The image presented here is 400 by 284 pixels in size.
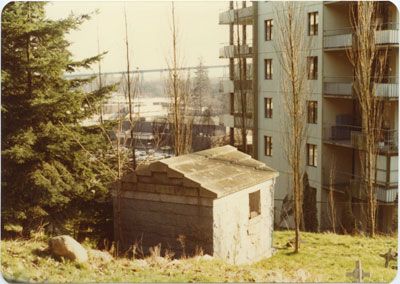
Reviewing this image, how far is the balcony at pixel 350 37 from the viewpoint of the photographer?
711 inches

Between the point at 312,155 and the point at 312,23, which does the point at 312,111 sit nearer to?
the point at 312,155

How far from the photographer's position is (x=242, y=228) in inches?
488

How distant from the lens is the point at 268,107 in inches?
958

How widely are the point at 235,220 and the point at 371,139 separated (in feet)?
23.6

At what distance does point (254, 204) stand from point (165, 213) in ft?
9.12

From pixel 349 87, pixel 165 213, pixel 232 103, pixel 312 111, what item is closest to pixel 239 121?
pixel 232 103

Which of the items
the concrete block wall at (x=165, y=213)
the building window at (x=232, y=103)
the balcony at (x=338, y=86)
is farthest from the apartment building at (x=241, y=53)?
the concrete block wall at (x=165, y=213)

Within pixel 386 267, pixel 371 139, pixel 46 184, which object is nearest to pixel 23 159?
pixel 46 184

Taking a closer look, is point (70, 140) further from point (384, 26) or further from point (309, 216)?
point (384, 26)

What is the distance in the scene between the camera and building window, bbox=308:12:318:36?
21748mm

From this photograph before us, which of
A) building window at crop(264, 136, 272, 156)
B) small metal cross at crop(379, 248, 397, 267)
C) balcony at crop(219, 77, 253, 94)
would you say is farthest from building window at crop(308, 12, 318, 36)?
small metal cross at crop(379, 248, 397, 267)

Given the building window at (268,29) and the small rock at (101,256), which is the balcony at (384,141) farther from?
the small rock at (101,256)

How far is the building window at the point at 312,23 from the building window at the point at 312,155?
4.89m

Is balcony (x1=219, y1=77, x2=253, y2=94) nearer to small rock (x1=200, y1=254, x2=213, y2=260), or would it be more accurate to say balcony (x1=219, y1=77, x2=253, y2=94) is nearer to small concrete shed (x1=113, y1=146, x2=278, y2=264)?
small concrete shed (x1=113, y1=146, x2=278, y2=264)
